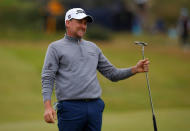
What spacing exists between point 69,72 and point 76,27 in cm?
52

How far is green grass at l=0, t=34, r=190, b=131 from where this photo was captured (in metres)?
14.1

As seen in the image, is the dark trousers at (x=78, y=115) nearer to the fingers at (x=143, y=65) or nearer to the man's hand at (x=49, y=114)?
the man's hand at (x=49, y=114)

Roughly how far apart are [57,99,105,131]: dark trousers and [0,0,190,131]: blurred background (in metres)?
5.10

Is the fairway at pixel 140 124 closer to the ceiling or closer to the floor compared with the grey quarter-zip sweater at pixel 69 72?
closer to the floor

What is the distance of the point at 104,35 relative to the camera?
36.0m

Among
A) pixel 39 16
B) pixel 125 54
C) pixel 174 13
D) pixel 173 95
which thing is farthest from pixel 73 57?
pixel 174 13

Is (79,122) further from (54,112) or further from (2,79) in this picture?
(2,79)

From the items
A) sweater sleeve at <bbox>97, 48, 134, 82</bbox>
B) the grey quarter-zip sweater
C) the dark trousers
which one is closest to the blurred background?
sweater sleeve at <bbox>97, 48, 134, 82</bbox>

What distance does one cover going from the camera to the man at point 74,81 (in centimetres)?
601

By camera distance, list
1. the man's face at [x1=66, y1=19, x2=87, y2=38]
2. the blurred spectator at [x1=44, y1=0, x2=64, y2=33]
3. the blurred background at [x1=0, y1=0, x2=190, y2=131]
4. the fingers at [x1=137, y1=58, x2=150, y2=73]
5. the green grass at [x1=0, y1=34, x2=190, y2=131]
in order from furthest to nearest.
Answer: the blurred spectator at [x1=44, y1=0, x2=64, y2=33], the green grass at [x1=0, y1=34, x2=190, y2=131], the blurred background at [x1=0, y1=0, x2=190, y2=131], the fingers at [x1=137, y1=58, x2=150, y2=73], the man's face at [x1=66, y1=19, x2=87, y2=38]

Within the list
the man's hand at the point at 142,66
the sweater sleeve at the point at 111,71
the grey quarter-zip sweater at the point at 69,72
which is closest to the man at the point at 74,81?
the grey quarter-zip sweater at the point at 69,72

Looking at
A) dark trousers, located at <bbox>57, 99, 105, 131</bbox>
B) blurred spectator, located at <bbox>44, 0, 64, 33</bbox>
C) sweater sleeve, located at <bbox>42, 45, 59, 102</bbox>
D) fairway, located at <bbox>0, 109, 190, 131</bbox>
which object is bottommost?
fairway, located at <bbox>0, 109, 190, 131</bbox>

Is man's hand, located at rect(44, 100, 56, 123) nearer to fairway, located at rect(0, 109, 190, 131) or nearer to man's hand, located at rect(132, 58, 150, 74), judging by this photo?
man's hand, located at rect(132, 58, 150, 74)

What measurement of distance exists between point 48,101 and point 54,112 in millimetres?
136
